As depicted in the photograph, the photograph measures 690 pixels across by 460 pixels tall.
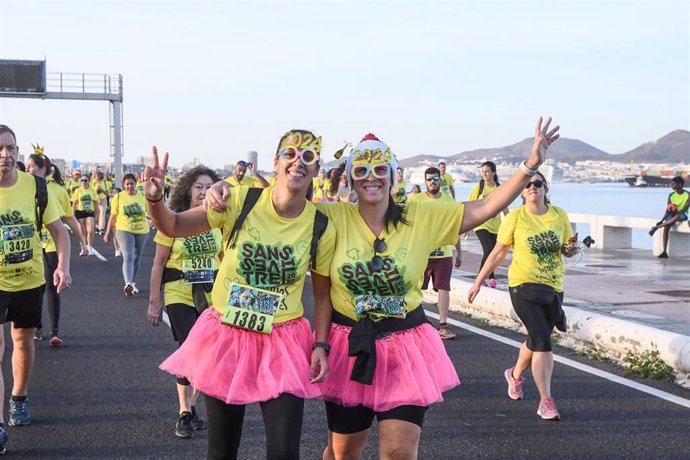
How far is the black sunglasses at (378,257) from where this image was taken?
14.8 ft

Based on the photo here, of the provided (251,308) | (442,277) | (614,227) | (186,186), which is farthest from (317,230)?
(614,227)

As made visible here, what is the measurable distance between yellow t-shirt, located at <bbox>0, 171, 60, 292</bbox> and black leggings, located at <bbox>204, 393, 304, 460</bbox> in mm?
2717

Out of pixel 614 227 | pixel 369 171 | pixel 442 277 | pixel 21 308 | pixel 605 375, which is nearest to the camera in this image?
pixel 369 171

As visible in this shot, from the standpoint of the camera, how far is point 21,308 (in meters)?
6.54

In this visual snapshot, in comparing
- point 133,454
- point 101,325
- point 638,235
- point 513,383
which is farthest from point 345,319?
point 638,235

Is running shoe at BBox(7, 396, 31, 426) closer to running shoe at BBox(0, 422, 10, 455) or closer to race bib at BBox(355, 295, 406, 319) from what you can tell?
running shoe at BBox(0, 422, 10, 455)

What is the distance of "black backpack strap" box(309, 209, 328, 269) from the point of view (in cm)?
451

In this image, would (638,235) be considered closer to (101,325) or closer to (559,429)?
(101,325)

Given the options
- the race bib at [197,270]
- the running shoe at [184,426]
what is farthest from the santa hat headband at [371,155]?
the running shoe at [184,426]

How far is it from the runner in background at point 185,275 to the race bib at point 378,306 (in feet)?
7.07

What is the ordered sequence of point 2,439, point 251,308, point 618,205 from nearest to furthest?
point 251,308 → point 2,439 → point 618,205

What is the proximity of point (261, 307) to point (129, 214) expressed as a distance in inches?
405

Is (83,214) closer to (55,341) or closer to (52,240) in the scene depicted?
(52,240)

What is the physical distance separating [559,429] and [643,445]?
0.63 meters
